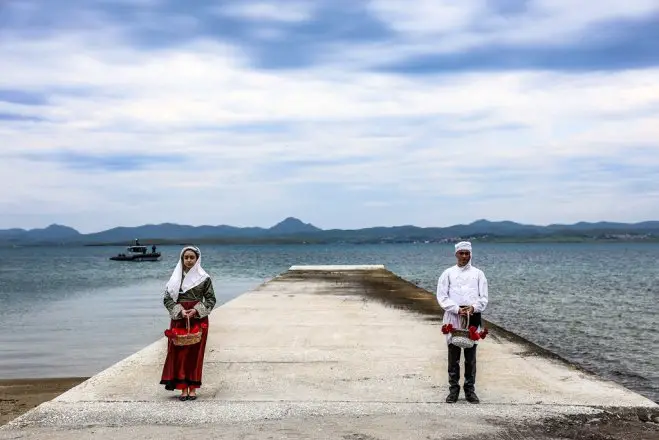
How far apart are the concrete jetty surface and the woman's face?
5.15 ft

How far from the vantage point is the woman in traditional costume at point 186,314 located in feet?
29.0

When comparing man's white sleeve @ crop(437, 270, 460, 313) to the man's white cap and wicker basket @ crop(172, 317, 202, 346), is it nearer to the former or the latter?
the man's white cap

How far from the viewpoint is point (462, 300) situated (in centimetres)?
861

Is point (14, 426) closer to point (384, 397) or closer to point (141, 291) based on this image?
point (384, 397)

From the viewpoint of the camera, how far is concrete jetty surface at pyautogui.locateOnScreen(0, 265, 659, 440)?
7.59 m

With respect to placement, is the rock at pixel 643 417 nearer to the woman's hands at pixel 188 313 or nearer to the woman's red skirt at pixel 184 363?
the woman's red skirt at pixel 184 363

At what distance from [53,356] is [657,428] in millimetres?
14025

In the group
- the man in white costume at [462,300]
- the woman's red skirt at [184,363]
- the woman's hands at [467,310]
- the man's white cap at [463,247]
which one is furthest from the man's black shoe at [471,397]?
the woman's red skirt at [184,363]

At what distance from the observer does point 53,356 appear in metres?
17.8

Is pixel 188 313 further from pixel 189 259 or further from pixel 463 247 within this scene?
pixel 463 247

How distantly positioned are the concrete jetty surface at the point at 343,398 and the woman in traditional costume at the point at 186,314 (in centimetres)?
25

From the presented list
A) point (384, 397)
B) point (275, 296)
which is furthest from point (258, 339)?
point (275, 296)

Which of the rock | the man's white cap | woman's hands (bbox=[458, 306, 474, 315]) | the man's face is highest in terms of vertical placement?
the man's white cap

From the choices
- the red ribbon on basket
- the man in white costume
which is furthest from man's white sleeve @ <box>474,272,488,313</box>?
the red ribbon on basket
